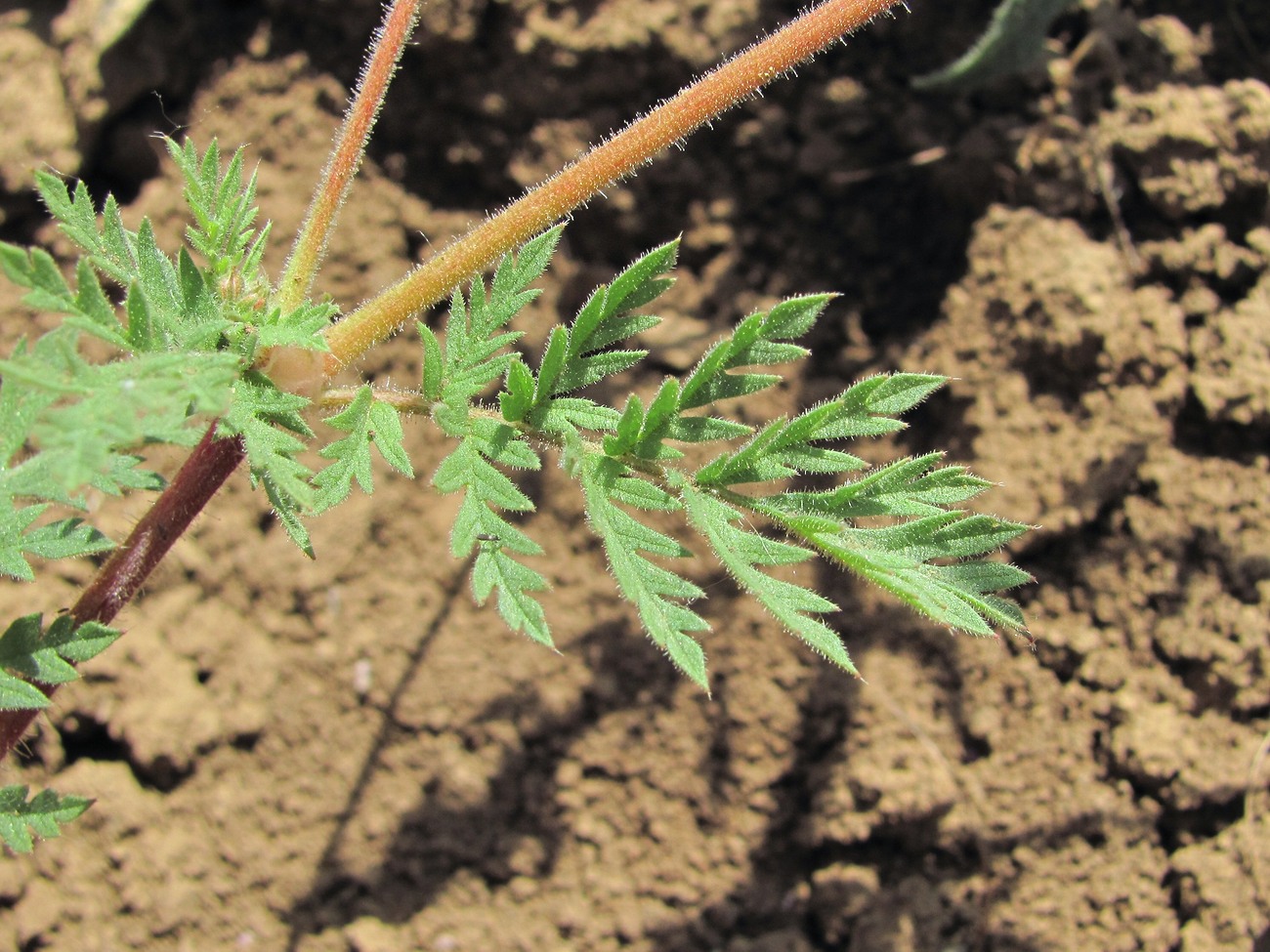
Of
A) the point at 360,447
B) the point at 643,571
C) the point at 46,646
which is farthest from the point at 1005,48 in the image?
the point at 46,646

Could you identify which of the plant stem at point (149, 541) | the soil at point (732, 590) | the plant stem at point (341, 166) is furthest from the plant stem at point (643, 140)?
the soil at point (732, 590)

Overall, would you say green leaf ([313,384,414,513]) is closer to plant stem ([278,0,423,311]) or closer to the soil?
plant stem ([278,0,423,311])

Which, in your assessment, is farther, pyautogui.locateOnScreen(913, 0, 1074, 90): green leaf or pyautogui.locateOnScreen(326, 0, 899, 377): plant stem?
pyautogui.locateOnScreen(913, 0, 1074, 90): green leaf

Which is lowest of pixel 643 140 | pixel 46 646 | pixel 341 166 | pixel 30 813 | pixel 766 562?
pixel 30 813

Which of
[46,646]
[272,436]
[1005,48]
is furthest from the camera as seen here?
[1005,48]

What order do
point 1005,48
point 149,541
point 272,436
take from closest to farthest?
1. point 272,436
2. point 149,541
3. point 1005,48

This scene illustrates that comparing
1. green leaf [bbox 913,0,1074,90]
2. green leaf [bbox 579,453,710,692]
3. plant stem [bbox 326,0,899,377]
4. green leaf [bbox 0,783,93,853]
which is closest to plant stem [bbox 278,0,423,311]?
plant stem [bbox 326,0,899,377]

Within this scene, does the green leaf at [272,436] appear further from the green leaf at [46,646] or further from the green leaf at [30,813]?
the green leaf at [30,813]

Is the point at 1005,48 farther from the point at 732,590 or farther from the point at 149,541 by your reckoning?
the point at 149,541
